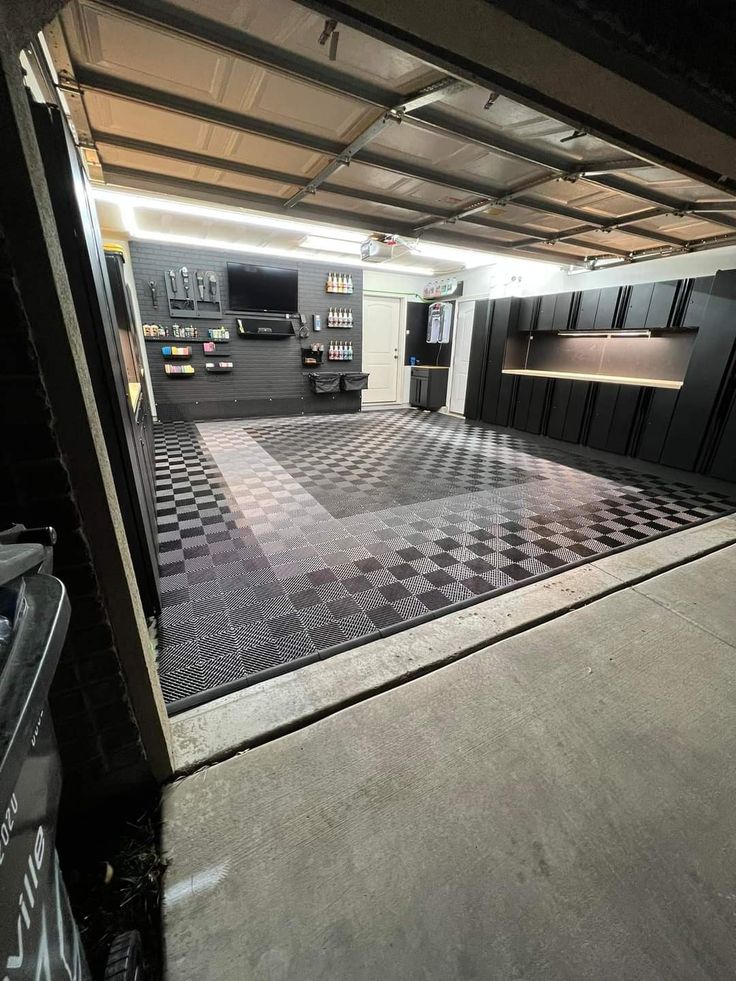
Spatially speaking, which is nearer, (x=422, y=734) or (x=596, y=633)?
(x=422, y=734)

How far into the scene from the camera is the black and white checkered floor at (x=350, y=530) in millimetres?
1996

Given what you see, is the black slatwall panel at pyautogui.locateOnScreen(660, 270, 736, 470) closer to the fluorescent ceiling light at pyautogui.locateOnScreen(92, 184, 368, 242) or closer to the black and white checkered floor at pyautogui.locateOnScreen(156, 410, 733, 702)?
the black and white checkered floor at pyautogui.locateOnScreen(156, 410, 733, 702)

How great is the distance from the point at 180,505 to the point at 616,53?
3664 mm

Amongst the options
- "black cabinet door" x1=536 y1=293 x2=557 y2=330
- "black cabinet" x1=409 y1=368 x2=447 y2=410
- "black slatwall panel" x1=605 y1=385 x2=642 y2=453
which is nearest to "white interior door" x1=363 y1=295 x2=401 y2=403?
"black cabinet" x1=409 y1=368 x2=447 y2=410

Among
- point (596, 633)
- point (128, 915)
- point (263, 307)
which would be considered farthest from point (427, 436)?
point (128, 915)

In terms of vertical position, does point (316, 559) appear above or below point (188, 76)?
below

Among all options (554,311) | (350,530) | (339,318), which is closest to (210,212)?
(339,318)

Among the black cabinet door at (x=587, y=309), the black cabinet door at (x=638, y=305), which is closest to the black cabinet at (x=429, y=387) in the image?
the black cabinet door at (x=587, y=309)

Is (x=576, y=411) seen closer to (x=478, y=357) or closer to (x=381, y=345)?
(x=478, y=357)

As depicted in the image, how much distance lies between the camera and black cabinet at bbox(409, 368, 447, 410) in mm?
8729

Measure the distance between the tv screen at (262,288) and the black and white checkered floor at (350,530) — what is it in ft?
9.35

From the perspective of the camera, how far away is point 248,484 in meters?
4.10

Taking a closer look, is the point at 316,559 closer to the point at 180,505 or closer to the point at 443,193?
the point at 180,505

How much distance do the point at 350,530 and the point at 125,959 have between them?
2419 mm
